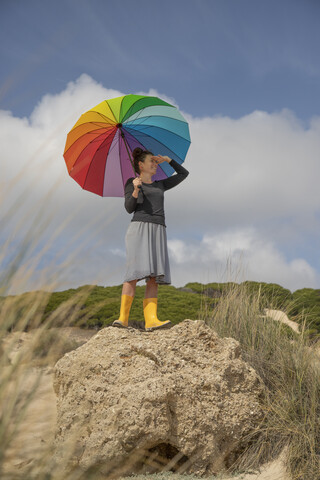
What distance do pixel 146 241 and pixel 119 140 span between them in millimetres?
1491

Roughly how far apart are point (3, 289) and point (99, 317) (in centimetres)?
929

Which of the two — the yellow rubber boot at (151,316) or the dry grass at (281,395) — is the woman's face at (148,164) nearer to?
the yellow rubber boot at (151,316)

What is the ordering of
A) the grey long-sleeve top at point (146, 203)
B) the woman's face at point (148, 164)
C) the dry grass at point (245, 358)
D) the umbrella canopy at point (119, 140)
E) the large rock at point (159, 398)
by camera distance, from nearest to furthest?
the dry grass at point (245, 358), the large rock at point (159, 398), the grey long-sleeve top at point (146, 203), the woman's face at point (148, 164), the umbrella canopy at point (119, 140)

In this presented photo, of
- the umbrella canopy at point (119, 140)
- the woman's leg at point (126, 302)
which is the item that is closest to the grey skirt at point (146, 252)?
the woman's leg at point (126, 302)

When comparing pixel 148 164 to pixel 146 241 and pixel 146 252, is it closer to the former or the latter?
pixel 146 241

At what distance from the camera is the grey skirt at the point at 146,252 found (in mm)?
4871

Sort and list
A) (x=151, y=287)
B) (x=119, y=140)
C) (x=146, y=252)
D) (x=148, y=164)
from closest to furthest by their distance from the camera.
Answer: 1. (x=146, y=252)
2. (x=151, y=287)
3. (x=148, y=164)
4. (x=119, y=140)

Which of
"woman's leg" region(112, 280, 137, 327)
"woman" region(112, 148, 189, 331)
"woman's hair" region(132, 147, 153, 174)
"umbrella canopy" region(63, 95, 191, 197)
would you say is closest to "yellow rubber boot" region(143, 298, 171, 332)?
"woman" region(112, 148, 189, 331)

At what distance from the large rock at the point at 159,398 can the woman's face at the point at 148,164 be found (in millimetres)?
1959

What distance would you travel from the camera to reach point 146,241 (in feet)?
16.2

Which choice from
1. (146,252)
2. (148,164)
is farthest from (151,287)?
(148,164)

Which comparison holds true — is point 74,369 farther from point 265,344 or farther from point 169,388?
point 265,344

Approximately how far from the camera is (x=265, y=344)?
16.8 ft

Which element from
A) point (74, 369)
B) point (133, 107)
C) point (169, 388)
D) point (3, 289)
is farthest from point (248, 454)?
point (133, 107)
